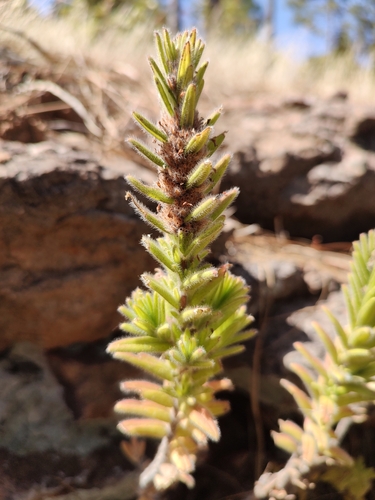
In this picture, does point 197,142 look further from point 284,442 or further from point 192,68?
point 284,442

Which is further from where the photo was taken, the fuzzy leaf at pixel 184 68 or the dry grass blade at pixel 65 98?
the dry grass blade at pixel 65 98

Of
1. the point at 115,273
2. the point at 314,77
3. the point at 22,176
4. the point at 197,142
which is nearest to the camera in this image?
the point at 197,142

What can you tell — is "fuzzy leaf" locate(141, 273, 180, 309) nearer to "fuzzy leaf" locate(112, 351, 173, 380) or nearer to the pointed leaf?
"fuzzy leaf" locate(112, 351, 173, 380)

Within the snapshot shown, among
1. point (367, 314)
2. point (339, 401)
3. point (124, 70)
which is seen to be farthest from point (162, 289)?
point (124, 70)

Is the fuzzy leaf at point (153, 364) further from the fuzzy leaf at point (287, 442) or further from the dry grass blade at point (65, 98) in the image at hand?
the dry grass blade at point (65, 98)

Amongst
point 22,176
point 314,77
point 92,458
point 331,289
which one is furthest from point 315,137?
point 314,77

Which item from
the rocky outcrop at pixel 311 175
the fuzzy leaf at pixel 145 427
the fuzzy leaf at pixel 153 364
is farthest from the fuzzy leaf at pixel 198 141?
the rocky outcrop at pixel 311 175

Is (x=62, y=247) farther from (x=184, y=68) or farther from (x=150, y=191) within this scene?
(x=184, y=68)
